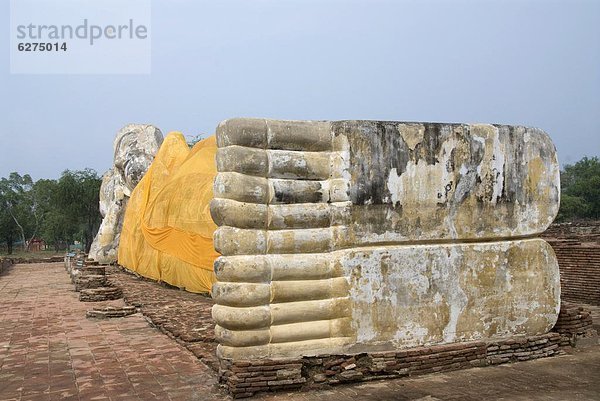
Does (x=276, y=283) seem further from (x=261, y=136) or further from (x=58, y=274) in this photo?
(x=58, y=274)

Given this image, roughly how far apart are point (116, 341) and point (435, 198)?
475 centimetres

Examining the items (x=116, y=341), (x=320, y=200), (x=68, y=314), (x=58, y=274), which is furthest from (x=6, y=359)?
(x=58, y=274)

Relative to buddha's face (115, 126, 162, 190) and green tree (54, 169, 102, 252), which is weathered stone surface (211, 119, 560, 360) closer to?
buddha's face (115, 126, 162, 190)

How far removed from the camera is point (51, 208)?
1474 inches

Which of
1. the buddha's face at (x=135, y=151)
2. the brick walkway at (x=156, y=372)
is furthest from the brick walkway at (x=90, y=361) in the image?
the buddha's face at (x=135, y=151)

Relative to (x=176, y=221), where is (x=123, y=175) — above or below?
above

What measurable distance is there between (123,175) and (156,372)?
55.2 feet

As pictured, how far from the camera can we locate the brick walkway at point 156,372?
18.1 ft

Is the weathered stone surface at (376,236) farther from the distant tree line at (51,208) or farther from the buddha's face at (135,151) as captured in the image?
the distant tree line at (51,208)

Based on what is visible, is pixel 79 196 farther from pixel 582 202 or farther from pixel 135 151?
pixel 582 202

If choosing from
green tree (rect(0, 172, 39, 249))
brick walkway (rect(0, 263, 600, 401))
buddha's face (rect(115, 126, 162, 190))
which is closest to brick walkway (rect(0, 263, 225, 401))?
brick walkway (rect(0, 263, 600, 401))

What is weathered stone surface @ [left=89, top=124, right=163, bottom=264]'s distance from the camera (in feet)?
69.7

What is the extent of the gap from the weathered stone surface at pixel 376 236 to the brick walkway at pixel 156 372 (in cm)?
48

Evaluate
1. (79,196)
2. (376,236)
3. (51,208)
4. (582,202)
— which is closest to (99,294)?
(376,236)
